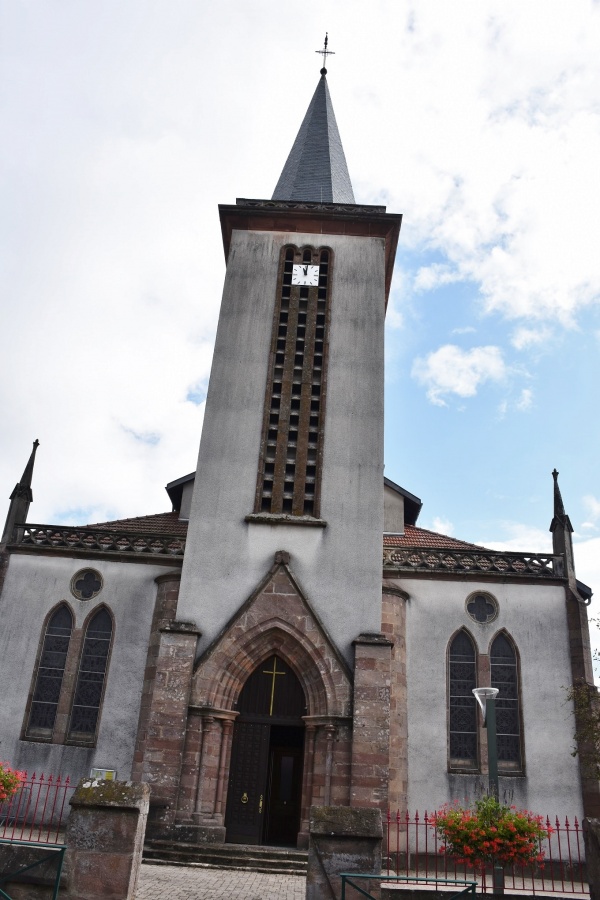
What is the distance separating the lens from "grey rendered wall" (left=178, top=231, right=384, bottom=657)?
1738 cm

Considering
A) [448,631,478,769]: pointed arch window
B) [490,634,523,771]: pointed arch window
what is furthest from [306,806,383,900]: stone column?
[490,634,523,771]: pointed arch window

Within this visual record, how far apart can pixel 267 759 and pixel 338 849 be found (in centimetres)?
736

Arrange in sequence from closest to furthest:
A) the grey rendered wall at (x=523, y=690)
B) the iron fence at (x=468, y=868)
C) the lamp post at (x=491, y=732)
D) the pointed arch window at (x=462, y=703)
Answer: the lamp post at (x=491, y=732)
the iron fence at (x=468, y=868)
the grey rendered wall at (x=523, y=690)
the pointed arch window at (x=462, y=703)

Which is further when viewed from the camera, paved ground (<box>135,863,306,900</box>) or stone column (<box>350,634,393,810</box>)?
stone column (<box>350,634,393,810</box>)

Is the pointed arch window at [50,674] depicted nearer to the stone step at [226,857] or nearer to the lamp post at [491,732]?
A: the stone step at [226,857]

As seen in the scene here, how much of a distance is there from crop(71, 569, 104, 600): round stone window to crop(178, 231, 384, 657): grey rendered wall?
335cm

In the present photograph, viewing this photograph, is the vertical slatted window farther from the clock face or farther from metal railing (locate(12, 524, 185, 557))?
the clock face

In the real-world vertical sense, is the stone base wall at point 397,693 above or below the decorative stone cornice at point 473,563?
below

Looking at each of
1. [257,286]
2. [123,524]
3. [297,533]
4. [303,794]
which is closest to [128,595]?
[123,524]

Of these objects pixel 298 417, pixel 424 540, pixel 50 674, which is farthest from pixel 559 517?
pixel 50 674

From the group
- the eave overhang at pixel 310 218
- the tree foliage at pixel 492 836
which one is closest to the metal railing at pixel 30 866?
the tree foliage at pixel 492 836

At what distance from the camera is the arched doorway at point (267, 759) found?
16.2 metres

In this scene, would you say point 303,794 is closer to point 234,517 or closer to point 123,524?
point 234,517

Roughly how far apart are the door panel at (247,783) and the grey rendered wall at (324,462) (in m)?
2.18
